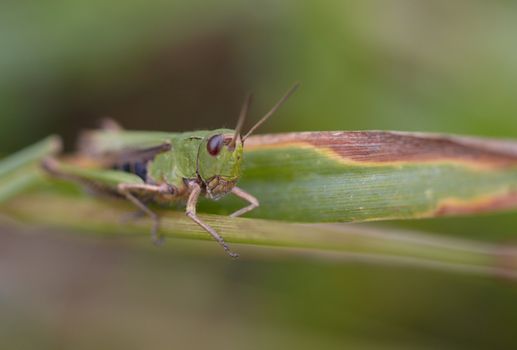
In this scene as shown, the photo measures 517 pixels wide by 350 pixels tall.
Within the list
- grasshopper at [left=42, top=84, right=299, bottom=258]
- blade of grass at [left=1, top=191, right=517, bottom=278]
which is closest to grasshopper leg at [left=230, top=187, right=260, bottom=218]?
grasshopper at [left=42, top=84, right=299, bottom=258]

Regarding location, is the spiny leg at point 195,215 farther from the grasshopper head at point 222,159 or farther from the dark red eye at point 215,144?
the dark red eye at point 215,144

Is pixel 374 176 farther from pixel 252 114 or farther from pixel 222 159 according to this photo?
pixel 252 114

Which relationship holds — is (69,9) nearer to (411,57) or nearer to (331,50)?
(331,50)

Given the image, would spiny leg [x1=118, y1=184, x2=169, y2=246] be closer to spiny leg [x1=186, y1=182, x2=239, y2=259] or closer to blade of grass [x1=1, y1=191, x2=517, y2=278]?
blade of grass [x1=1, y1=191, x2=517, y2=278]

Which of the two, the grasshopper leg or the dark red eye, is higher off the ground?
the dark red eye

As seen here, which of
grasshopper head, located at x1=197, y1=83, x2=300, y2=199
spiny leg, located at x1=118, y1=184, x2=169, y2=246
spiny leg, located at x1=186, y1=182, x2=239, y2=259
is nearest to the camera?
spiny leg, located at x1=186, y1=182, x2=239, y2=259

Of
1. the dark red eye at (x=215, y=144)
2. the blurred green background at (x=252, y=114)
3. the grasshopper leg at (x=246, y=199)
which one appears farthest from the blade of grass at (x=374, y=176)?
the blurred green background at (x=252, y=114)

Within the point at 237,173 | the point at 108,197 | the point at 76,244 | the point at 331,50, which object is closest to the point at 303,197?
the point at 237,173
